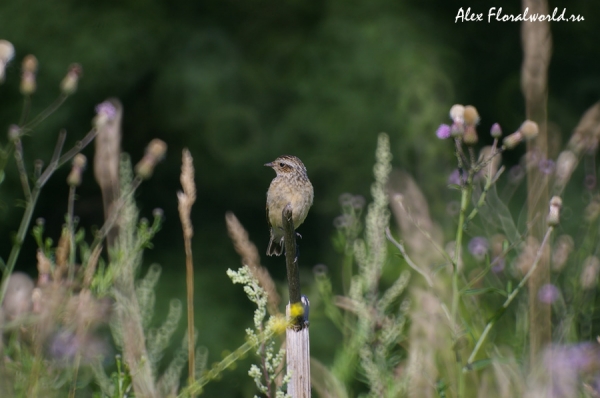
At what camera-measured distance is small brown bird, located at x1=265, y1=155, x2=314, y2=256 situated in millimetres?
2514

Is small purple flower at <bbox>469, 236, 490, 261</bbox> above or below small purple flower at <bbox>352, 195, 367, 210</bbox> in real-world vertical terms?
below


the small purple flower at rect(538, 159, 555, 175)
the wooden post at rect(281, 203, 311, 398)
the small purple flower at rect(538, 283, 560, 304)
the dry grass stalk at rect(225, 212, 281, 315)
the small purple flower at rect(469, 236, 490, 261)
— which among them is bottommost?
the wooden post at rect(281, 203, 311, 398)

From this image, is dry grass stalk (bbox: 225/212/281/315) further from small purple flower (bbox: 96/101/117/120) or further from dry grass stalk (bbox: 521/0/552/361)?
dry grass stalk (bbox: 521/0/552/361)

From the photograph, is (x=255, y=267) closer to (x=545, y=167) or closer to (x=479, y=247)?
(x=545, y=167)

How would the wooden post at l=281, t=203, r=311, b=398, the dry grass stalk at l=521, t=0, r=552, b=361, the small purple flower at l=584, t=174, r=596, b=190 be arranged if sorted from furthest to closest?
the small purple flower at l=584, t=174, r=596, b=190 → the dry grass stalk at l=521, t=0, r=552, b=361 → the wooden post at l=281, t=203, r=311, b=398

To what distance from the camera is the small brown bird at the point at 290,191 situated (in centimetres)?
251

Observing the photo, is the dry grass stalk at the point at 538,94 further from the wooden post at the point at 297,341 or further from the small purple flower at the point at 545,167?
the wooden post at the point at 297,341

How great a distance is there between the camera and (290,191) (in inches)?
101

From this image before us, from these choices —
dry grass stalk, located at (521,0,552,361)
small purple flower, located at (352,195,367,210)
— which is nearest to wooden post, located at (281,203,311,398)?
dry grass stalk, located at (521,0,552,361)

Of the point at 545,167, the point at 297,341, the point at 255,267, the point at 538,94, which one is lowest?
the point at 297,341

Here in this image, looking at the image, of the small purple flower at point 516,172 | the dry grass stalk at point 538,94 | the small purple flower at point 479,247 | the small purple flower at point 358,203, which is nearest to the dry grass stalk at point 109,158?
the small purple flower at point 358,203

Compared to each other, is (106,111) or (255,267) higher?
(106,111)

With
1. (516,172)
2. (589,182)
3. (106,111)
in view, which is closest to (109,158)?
(106,111)

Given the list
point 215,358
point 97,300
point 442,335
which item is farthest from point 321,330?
point 97,300
